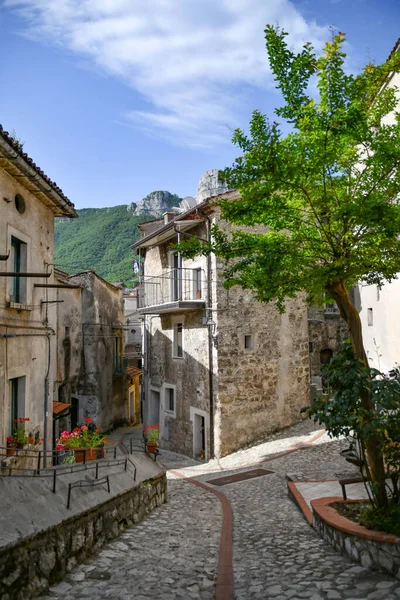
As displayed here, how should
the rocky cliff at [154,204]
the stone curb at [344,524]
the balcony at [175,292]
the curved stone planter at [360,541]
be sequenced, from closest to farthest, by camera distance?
the curved stone planter at [360,541]
the stone curb at [344,524]
the balcony at [175,292]
the rocky cliff at [154,204]

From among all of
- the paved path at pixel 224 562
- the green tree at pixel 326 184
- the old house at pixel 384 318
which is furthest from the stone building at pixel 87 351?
the green tree at pixel 326 184

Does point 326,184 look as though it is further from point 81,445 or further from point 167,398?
point 167,398

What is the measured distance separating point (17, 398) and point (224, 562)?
5.90 metres

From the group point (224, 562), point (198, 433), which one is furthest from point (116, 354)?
point (224, 562)

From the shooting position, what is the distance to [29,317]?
9773mm

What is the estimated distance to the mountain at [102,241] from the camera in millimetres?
50531

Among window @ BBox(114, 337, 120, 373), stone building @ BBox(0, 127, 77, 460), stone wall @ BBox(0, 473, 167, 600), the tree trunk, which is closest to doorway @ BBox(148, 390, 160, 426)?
window @ BBox(114, 337, 120, 373)

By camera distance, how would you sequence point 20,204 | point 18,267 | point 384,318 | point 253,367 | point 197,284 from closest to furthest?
point 20,204, point 18,267, point 384,318, point 253,367, point 197,284

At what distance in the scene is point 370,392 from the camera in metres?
5.04

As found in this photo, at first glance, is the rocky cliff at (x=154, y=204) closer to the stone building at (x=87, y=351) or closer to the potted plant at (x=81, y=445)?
the stone building at (x=87, y=351)

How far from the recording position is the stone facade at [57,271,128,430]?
64.6ft

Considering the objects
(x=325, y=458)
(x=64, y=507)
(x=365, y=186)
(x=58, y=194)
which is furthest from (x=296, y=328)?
(x=64, y=507)

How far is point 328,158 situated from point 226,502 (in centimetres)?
761

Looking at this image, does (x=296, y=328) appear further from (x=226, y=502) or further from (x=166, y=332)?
(x=226, y=502)
